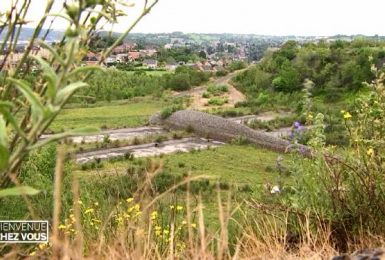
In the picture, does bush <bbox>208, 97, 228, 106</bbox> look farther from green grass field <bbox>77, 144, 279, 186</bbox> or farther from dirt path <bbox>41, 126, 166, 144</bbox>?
green grass field <bbox>77, 144, 279, 186</bbox>

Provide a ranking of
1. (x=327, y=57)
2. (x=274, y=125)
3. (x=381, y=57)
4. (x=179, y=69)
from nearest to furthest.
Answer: (x=274, y=125) → (x=381, y=57) → (x=327, y=57) → (x=179, y=69)

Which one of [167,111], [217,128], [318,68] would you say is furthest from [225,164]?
[318,68]

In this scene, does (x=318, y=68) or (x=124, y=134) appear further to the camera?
(x=318, y=68)

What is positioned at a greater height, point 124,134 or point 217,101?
point 217,101

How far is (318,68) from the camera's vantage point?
103 feet

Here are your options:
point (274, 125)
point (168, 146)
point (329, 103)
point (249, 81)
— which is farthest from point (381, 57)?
point (168, 146)

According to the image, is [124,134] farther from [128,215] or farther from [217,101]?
[128,215]

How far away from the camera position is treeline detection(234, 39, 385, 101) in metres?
28.7

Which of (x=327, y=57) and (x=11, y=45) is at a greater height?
(x=11, y=45)

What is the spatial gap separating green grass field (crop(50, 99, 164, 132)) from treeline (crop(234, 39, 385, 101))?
19.7 feet

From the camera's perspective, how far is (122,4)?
1.39 metres

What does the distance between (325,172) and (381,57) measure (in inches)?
1060

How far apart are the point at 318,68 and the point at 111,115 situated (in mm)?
10638

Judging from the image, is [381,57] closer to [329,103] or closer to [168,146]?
[329,103]
